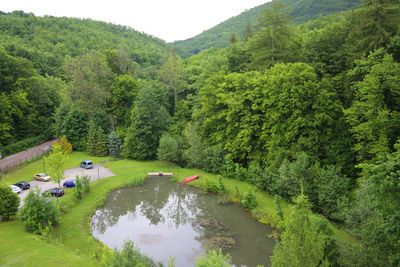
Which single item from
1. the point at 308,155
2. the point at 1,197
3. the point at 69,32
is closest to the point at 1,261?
the point at 1,197

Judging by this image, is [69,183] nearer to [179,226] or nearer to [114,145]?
[114,145]

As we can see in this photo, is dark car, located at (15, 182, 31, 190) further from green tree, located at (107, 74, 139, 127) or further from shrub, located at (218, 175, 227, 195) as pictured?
shrub, located at (218, 175, 227, 195)

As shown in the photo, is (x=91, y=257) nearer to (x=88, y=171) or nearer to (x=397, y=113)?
(x=88, y=171)

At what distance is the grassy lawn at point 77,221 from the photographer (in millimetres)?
17141

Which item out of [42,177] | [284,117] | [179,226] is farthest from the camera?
[42,177]

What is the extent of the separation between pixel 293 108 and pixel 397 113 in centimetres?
958

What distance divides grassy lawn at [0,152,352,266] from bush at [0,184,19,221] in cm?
77

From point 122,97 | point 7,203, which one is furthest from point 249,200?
point 122,97

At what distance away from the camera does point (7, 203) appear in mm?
22172

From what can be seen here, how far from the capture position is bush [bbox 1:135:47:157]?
45.1 meters

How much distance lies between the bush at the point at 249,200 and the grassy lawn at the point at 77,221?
2.51 ft

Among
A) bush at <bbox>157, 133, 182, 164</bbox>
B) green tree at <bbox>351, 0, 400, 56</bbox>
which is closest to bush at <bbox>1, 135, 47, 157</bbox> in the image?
bush at <bbox>157, 133, 182, 164</bbox>

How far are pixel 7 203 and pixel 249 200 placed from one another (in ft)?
74.3

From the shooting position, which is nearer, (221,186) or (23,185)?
(23,185)
